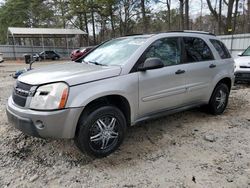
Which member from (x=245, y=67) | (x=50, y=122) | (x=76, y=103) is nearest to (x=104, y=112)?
(x=76, y=103)

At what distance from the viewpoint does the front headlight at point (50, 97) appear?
308 cm

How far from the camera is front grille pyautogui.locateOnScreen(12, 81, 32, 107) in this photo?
3261mm

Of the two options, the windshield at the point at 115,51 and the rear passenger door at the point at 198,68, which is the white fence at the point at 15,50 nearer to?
the windshield at the point at 115,51

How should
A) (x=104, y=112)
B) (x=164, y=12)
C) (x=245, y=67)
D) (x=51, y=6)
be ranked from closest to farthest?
(x=104, y=112), (x=245, y=67), (x=164, y=12), (x=51, y=6)

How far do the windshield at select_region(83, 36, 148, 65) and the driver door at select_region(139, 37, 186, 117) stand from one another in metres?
0.26

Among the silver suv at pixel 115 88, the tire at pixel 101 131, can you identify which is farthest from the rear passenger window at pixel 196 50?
the tire at pixel 101 131

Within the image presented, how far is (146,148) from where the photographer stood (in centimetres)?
387

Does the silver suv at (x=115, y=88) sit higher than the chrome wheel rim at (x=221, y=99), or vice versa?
the silver suv at (x=115, y=88)

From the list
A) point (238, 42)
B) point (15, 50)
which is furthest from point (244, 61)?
point (15, 50)

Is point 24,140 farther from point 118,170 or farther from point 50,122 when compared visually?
point 118,170

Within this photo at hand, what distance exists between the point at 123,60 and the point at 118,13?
3257 cm

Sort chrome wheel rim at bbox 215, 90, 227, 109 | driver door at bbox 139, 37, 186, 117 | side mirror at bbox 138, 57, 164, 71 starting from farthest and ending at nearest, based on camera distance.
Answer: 1. chrome wheel rim at bbox 215, 90, 227, 109
2. driver door at bbox 139, 37, 186, 117
3. side mirror at bbox 138, 57, 164, 71

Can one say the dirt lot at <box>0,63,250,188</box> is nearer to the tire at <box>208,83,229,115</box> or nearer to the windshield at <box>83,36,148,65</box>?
the tire at <box>208,83,229,115</box>

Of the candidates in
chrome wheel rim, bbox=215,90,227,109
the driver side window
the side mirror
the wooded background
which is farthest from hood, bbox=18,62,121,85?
the wooded background
